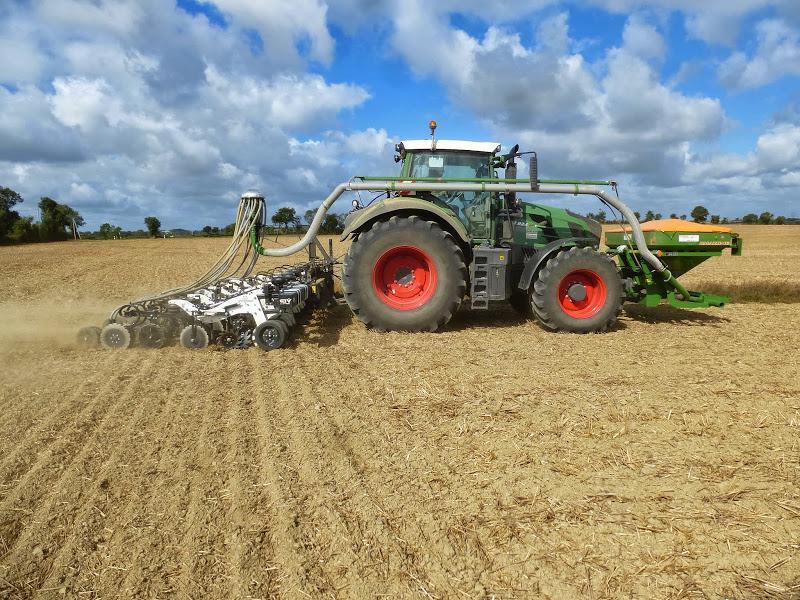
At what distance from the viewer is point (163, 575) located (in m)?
2.25

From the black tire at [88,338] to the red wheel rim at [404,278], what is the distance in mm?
3110

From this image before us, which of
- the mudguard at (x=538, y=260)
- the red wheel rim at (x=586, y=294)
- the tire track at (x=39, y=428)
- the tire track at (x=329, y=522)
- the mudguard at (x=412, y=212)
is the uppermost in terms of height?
the mudguard at (x=412, y=212)

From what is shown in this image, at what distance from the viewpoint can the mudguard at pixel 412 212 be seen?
659 centimetres

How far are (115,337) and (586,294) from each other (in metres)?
5.43

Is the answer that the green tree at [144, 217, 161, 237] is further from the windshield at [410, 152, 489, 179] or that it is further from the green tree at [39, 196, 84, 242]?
the windshield at [410, 152, 489, 179]

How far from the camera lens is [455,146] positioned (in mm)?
7160

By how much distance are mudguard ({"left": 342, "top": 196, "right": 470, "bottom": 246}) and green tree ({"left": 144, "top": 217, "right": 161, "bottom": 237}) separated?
5484cm

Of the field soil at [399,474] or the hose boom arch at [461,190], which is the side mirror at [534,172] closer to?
the hose boom arch at [461,190]

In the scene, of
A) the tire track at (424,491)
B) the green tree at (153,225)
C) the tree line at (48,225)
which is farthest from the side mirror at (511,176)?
the green tree at (153,225)

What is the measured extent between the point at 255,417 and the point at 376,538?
1730 millimetres

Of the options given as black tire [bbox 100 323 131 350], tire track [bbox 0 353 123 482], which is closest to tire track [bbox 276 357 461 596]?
tire track [bbox 0 353 123 482]

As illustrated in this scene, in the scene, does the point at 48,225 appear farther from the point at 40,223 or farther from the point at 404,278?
the point at 404,278

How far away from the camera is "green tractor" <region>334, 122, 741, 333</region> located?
659 cm

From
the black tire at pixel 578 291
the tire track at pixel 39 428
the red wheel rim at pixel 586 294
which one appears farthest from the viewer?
the red wheel rim at pixel 586 294
